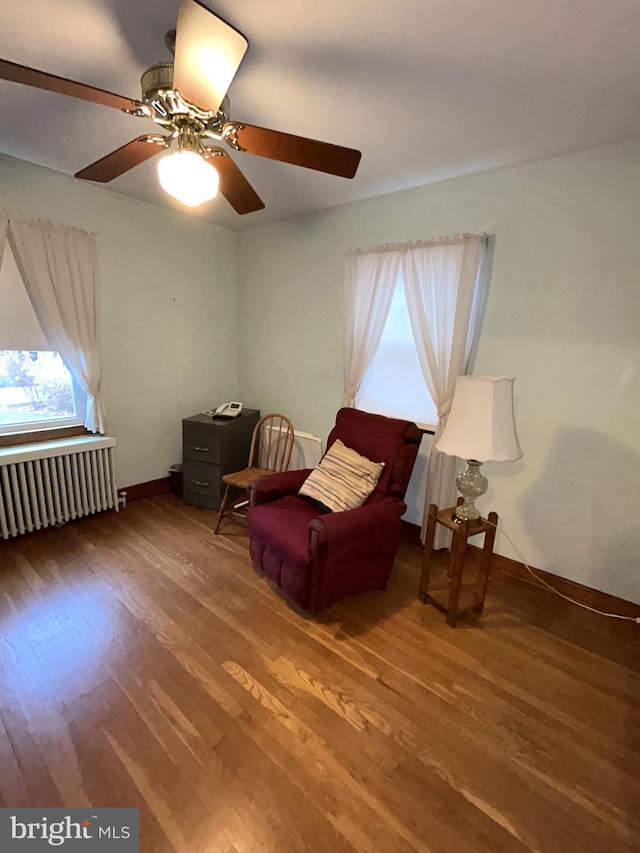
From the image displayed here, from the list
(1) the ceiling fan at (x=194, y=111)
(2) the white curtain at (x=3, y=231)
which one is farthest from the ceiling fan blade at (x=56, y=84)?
(2) the white curtain at (x=3, y=231)

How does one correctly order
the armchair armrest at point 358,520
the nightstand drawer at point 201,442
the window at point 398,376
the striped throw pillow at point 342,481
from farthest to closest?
the nightstand drawer at point 201,442
the window at point 398,376
the striped throw pillow at point 342,481
the armchair armrest at point 358,520

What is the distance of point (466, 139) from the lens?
2049mm

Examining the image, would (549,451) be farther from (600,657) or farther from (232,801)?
(232,801)

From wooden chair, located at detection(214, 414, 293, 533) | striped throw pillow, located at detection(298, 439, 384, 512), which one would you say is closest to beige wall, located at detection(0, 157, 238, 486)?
wooden chair, located at detection(214, 414, 293, 533)

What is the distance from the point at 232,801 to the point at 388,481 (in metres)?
1.61

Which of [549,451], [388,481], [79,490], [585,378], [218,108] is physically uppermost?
[218,108]

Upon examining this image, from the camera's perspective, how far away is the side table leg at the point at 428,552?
7.09ft

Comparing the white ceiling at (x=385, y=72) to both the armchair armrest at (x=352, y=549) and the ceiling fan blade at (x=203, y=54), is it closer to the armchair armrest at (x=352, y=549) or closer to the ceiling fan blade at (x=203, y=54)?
the ceiling fan blade at (x=203, y=54)

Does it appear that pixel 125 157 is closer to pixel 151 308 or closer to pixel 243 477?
pixel 151 308

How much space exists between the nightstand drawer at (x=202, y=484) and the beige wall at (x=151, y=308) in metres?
0.43

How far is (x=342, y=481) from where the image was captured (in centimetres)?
250

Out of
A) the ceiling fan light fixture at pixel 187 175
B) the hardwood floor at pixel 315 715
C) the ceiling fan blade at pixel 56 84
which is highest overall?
the ceiling fan blade at pixel 56 84

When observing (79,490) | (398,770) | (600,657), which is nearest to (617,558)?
(600,657)

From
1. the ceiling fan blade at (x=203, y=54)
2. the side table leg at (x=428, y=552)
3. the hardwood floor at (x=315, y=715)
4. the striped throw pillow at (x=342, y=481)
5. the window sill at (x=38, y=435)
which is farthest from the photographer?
the window sill at (x=38, y=435)
